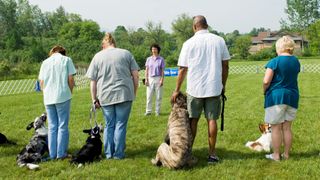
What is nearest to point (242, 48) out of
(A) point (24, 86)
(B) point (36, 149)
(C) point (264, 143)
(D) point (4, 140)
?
(A) point (24, 86)

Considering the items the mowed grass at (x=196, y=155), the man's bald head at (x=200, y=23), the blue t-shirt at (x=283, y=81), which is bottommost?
the mowed grass at (x=196, y=155)

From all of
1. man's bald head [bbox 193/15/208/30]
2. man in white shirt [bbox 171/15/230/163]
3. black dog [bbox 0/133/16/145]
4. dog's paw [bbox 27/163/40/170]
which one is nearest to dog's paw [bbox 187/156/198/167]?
man in white shirt [bbox 171/15/230/163]

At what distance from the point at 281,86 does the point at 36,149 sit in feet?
11.7

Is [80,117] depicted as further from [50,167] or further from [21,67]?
[21,67]

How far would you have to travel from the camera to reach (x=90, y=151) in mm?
5367

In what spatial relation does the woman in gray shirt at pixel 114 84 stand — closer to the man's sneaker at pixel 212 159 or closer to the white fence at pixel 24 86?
the man's sneaker at pixel 212 159

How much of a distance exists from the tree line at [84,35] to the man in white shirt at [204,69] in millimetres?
38084

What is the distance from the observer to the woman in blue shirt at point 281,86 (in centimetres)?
495

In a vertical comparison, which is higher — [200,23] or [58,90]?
[200,23]

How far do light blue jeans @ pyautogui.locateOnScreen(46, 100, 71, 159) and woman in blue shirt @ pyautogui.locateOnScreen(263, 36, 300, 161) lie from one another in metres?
2.81

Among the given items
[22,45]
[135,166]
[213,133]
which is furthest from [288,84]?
[22,45]

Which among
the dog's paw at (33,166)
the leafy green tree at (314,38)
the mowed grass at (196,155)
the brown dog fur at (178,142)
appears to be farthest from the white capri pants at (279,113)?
the leafy green tree at (314,38)

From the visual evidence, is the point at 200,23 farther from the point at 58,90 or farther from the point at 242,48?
the point at 242,48

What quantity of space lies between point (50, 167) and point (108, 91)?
4.30 feet
